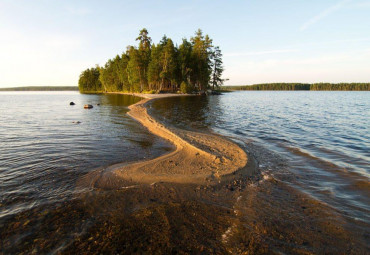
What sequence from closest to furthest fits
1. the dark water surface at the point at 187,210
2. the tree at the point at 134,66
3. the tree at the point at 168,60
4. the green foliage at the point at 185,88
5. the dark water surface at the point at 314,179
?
the dark water surface at the point at 187,210 < the dark water surface at the point at 314,179 < the tree at the point at 168,60 < the green foliage at the point at 185,88 < the tree at the point at 134,66

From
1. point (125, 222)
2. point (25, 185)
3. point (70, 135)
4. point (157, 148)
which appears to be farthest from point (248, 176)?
point (70, 135)

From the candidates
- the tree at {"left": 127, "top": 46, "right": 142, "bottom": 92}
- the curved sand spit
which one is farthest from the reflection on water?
the tree at {"left": 127, "top": 46, "right": 142, "bottom": 92}

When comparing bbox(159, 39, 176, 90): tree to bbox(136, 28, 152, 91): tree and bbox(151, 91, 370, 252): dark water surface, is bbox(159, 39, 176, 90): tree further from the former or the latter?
bbox(151, 91, 370, 252): dark water surface

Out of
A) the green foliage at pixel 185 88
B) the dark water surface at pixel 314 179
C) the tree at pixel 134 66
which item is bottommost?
the dark water surface at pixel 314 179

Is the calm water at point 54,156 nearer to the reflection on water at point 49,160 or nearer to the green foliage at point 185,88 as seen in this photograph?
the reflection on water at point 49,160

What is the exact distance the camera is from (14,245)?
13.1ft

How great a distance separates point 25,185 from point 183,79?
71.5 m

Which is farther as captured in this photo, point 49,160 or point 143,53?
point 143,53

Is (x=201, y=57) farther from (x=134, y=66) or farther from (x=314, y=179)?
(x=314, y=179)

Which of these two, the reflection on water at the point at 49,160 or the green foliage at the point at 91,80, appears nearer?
the reflection on water at the point at 49,160


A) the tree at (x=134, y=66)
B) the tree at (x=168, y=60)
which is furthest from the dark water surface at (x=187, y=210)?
the tree at (x=134, y=66)

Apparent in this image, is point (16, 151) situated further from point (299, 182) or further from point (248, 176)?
point (299, 182)

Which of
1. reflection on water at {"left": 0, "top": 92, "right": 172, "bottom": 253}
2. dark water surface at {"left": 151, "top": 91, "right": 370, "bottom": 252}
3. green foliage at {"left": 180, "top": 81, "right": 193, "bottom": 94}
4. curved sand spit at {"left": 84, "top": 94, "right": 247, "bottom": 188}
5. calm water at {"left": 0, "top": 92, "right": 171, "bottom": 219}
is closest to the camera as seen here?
dark water surface at {"left": 151, "top": 91, "right": 370, "bottom": 252}

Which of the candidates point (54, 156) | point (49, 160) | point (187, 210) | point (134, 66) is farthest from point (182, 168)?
point (134, 66)
